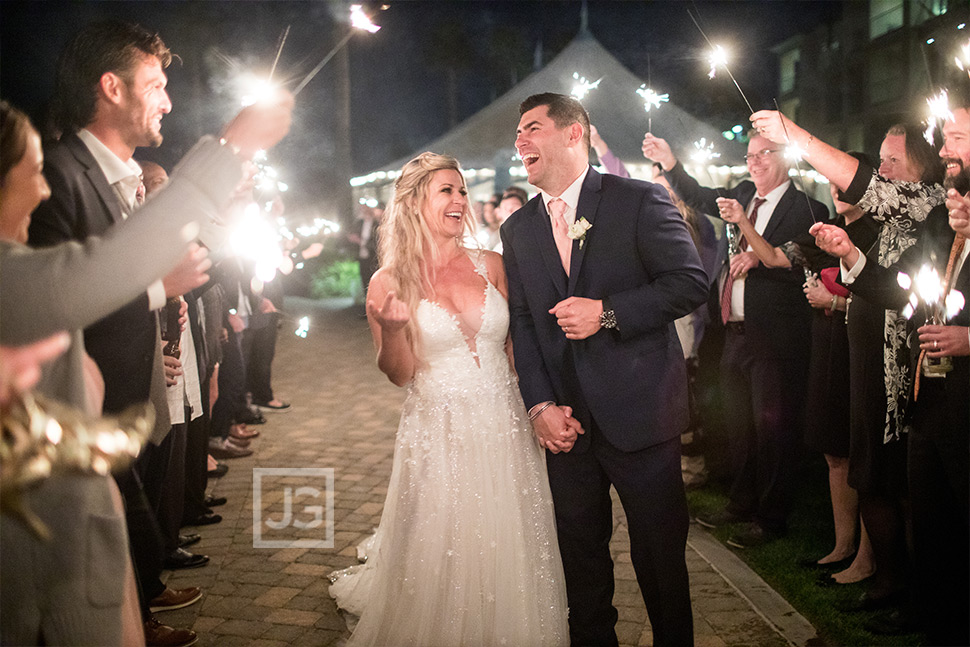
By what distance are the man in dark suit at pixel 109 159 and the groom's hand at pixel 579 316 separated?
152cm

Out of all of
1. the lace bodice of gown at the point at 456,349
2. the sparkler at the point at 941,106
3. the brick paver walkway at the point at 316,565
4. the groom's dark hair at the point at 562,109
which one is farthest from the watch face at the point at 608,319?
the brick paver walkway at the point at 316,565

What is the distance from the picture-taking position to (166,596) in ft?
12.9

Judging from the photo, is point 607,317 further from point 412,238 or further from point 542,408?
point 412,238

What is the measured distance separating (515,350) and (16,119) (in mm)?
2230

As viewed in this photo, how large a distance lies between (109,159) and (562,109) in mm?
1897

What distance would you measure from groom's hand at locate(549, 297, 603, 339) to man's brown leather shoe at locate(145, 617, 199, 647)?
2452 millimetres

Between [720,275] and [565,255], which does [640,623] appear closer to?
[565,255]

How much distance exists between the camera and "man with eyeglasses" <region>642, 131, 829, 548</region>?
4.73 m

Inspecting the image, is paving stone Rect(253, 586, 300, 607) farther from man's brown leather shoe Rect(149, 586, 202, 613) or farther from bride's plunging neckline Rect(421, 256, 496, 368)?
bride's plunging neckline Rect(421, 256, 496, 368)

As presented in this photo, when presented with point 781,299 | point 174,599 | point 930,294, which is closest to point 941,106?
point 930,294

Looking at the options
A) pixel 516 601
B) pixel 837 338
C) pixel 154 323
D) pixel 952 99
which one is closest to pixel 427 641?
pixel 516 601

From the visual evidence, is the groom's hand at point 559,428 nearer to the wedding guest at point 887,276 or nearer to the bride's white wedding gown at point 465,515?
the bride's white wedding gown at point 465,515

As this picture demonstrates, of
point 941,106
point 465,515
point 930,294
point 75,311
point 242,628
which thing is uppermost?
point 941,106

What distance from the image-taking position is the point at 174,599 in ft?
12.9
